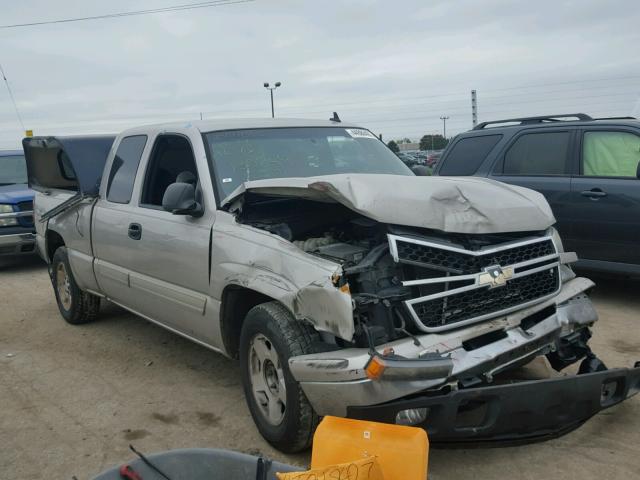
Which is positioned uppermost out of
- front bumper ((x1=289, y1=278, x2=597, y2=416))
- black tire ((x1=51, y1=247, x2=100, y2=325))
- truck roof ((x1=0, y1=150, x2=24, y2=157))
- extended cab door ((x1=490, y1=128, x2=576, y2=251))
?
truck roof ((x1=0, y1=150, x2=24, y2=157))

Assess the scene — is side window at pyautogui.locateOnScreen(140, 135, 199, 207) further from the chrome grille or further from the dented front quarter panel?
the chrome grille

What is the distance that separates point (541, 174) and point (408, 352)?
452cm

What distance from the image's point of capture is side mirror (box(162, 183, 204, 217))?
4.09 m

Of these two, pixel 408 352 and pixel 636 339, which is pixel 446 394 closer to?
pixel 408 352

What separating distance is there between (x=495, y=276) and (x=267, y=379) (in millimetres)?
1409

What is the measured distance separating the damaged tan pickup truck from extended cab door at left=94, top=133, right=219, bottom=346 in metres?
0.02

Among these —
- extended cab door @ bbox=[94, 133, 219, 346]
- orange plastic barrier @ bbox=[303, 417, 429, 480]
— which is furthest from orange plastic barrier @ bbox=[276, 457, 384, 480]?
extended cab door @ bbox=[94, 133, 219, 346]

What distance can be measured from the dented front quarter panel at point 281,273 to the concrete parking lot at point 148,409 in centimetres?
92

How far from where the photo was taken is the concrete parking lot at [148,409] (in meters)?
3.47

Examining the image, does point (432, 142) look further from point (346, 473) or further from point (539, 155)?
point (346, 473)

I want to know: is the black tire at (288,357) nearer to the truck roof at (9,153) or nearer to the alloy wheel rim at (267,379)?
the alloy wheel rim at (267,379)

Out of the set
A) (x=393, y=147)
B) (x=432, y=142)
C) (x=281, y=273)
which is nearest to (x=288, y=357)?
(x=281, y=273)

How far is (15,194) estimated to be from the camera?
34.0 feet

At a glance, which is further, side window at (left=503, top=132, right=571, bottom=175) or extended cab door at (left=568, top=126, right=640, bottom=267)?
side window at (left=503, top=132, right=571, bottom=175)
